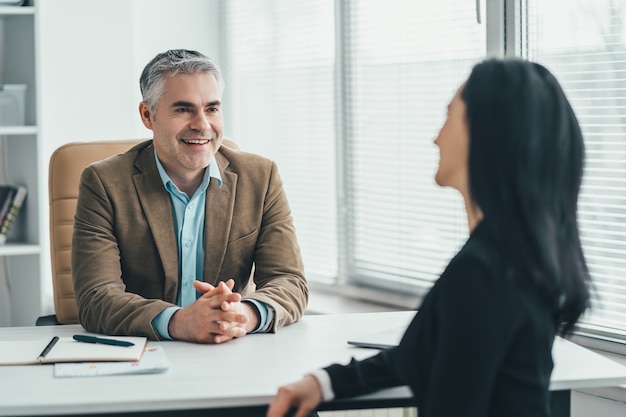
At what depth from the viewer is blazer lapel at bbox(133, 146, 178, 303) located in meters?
2.16

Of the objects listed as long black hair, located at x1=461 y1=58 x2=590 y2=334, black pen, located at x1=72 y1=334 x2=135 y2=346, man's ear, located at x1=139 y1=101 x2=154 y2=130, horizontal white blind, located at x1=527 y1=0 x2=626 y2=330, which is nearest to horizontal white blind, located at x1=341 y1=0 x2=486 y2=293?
horizontal white blind, located at x1=527 y1=0 x2=626 y2=330

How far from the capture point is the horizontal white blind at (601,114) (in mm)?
2385

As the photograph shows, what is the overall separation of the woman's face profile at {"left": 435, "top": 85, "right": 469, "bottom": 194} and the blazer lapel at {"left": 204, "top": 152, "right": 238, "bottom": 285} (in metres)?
0.90

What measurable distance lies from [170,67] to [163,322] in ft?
2.33

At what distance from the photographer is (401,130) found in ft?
10.2

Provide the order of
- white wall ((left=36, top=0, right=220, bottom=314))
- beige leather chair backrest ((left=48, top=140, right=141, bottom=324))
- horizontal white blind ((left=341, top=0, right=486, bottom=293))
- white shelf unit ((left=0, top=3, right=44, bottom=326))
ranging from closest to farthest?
beige leather chair backrest ((left=48, top=140, right=141, bottom=324)), horizontal white blind ((left=341, top=0, right=486, bottom=293)), white shelf unit ((left=0, top=3, right=44, bottom=326)), white wall ((left=36, top=0, right=220, bottom=314))

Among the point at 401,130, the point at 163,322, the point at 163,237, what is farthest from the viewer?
the point at 401,130

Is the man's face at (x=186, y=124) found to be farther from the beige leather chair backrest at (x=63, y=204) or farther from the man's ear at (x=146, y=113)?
the beige leather chair backrest at (x=63, y=204)

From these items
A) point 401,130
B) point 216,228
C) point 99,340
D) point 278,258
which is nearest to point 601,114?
point 401,130

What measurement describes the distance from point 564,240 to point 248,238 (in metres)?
1.11

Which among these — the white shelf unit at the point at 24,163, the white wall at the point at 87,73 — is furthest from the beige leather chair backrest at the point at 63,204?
the white wall at the point at 87,73

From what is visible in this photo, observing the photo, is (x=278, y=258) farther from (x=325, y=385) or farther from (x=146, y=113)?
(x=325, y=385)

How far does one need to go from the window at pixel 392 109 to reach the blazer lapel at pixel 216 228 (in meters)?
0.86

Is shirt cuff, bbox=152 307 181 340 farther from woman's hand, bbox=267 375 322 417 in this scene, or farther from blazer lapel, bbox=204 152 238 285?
woman's hand, bbox=267 375 322 417
